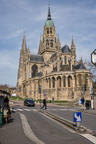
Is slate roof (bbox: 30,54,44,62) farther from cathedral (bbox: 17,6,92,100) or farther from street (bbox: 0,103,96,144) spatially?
street (bbox: 0,103,96,144)

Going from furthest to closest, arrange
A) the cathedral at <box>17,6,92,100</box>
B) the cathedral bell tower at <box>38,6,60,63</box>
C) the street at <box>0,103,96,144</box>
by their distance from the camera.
→ 1. the cathedral bell tower at <box>38,6,60,63</box>
2. the cathedral at <box>17,6,92,100</box>
3. the street at <box>0,103,96,144</box>

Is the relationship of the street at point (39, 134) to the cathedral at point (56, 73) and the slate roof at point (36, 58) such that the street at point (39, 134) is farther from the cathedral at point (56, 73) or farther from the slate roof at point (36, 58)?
the slate roof at point (36, 58)

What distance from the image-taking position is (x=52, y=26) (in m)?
82.5

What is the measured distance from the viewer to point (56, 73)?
5597 cm

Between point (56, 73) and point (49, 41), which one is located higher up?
point (49, 41)

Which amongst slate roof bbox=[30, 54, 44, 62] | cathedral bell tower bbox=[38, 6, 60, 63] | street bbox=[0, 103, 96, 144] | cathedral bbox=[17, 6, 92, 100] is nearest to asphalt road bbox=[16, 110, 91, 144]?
street bbox=[0, 103, 96, 144]

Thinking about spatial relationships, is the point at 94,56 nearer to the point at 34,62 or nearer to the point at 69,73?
the point at 69,73

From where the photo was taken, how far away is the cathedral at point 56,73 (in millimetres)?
53406

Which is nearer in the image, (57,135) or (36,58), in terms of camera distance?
(57,135)

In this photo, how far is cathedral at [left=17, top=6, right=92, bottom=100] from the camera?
175 ft

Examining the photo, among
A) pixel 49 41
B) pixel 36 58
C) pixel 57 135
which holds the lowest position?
pixel 57 135

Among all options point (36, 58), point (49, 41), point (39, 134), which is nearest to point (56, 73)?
point (36, 58)

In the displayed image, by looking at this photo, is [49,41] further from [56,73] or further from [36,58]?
[56,73]

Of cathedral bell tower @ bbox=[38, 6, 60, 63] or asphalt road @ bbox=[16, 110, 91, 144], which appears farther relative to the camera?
cathedral bell tower @ bbox=[38, 6, 60, 63]
